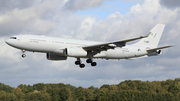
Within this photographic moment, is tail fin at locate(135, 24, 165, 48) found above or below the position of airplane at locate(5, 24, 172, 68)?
above

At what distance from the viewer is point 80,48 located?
5219 centimetres

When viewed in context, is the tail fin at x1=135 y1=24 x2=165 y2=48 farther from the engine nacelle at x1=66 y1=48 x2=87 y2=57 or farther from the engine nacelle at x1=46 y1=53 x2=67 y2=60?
the engine nacelle at x1=46 y1=53 x2=67 y2=60

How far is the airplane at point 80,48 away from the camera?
48.8 metres

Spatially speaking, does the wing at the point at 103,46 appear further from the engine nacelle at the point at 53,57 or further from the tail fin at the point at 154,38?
the tail fin at the point at 154,38

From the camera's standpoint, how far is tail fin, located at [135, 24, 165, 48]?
63.7 m

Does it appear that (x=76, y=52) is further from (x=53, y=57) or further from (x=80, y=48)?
(x=53, y=57)

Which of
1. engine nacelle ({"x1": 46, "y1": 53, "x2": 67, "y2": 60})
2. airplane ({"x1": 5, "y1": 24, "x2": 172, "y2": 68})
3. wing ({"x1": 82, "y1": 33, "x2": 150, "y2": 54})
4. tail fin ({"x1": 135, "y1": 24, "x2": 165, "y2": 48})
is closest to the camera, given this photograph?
airplane ({"x1": 5, "y1": 24, "x2": 172, "y2": 68})

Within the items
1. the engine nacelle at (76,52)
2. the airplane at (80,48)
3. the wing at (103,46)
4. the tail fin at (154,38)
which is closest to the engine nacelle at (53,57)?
the airplane at (80,48)

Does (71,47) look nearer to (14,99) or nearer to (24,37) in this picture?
(24,37)

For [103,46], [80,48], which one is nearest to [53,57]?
[80,48]

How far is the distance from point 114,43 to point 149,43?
16461 millimetres

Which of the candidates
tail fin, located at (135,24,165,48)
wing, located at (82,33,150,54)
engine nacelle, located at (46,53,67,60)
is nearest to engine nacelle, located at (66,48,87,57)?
wing, located at (82,33,150,54)

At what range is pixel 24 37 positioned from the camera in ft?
160

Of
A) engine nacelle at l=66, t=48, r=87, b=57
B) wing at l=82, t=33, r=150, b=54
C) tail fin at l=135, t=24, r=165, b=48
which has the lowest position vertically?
engine nacelle at l=66, t=48, r=87, b=57
